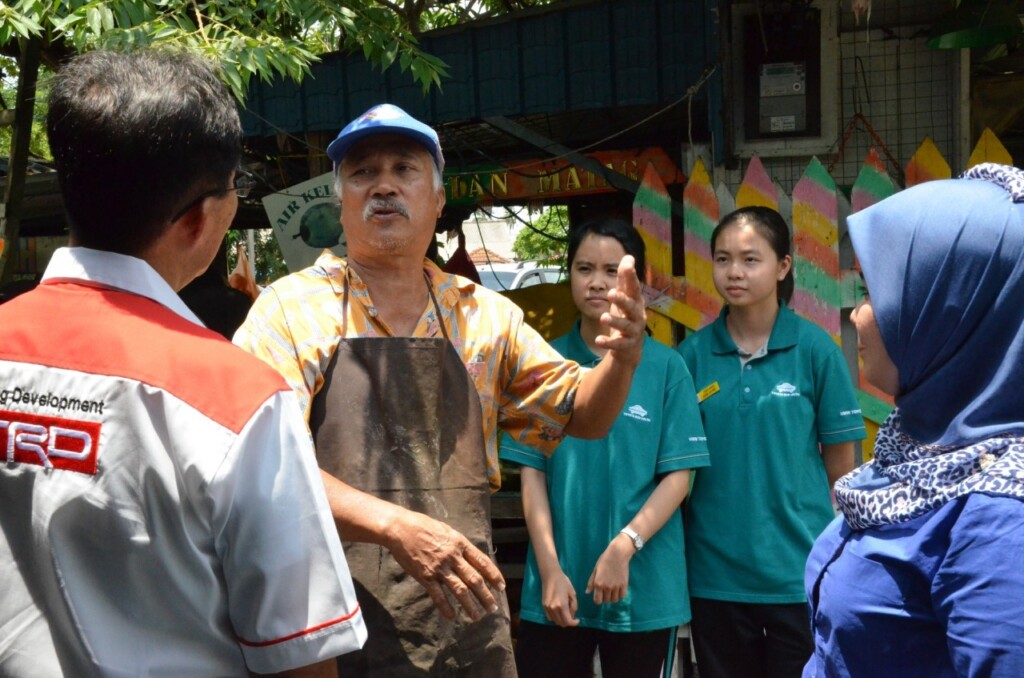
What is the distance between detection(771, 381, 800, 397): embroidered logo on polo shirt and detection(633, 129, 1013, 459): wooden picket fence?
1.48 m

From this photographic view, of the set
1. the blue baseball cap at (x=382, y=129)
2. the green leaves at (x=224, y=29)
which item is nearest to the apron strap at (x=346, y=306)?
the blue baseball cap at (x=382, y=129)

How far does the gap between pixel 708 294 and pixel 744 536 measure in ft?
5.82

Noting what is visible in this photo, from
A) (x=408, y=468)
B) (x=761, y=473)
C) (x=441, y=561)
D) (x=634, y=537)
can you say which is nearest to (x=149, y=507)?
(x=441, y=561)

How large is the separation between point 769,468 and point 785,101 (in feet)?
8.16

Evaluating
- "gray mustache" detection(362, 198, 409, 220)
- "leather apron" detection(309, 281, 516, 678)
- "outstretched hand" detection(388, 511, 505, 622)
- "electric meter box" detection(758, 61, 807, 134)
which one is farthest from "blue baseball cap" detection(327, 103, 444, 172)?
"electric meter box" detection(758, 61, 807, 134)

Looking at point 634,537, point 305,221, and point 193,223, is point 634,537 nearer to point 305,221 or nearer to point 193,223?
point 193,223

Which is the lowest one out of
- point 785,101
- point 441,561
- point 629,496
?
point 629,496

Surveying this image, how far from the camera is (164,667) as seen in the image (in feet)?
4.25

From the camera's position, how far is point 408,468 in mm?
2211

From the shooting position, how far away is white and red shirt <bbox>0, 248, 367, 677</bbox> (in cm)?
127

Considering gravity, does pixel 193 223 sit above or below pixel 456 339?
above

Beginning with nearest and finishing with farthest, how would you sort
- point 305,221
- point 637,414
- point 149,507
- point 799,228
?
point 149,507, point 637,414, point 799,228, point 305,221

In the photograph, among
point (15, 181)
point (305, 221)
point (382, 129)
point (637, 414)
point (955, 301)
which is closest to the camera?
point (955, 301)

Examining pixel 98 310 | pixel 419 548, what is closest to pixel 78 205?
pixel 98 310
